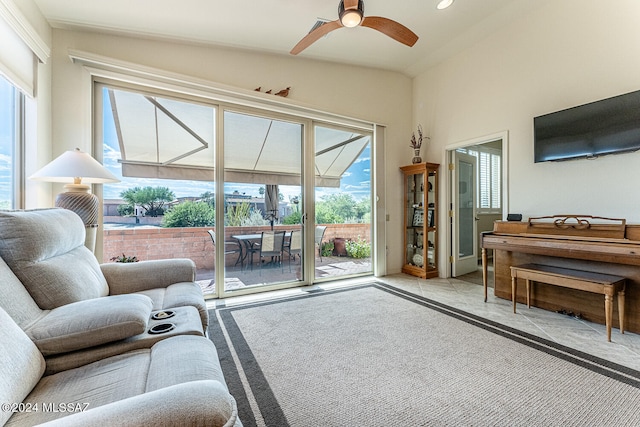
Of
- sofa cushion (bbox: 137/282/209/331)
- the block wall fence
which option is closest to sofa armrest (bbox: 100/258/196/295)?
sofa cushion (bbox: 137/282/209/331)

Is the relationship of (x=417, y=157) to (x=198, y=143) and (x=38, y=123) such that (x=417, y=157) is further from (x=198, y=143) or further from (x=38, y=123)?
(x=38, y=123)

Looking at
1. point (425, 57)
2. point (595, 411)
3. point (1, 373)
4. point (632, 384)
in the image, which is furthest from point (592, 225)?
point (1, 373)

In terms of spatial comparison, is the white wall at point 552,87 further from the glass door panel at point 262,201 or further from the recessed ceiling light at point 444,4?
the glass door panel at point 262,201

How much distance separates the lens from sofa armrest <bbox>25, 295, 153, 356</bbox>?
109cm

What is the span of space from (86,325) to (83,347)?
0.29ft

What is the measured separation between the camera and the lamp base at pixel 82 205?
2230mm

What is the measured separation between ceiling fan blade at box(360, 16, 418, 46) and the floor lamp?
255 cm

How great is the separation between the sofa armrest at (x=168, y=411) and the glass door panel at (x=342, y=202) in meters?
3.43

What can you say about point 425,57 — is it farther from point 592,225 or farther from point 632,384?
point 632,384

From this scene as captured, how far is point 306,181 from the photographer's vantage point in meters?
3.98

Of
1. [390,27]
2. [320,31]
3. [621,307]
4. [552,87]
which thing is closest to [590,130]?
[552,87]

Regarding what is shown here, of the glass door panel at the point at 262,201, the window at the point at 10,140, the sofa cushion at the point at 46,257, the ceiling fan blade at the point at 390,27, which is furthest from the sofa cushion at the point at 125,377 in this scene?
the ceiling fan blade at the point at 390,27

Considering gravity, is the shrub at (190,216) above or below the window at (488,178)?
below

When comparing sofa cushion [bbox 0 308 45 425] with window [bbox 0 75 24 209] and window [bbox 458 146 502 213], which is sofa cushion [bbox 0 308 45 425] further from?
window [bbox 458 146 502 213]
